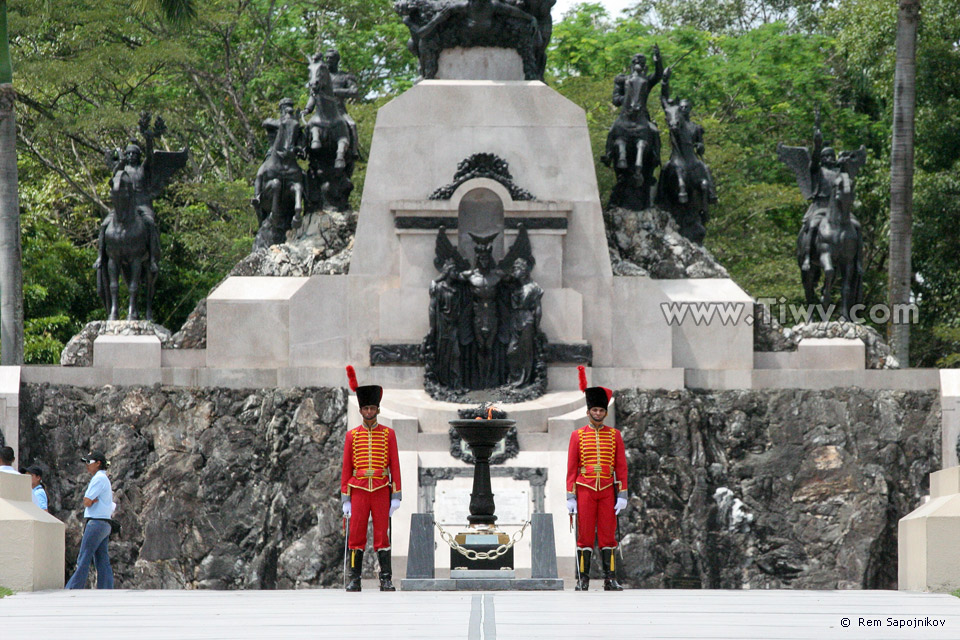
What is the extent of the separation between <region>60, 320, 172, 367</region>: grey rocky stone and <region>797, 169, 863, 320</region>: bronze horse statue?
382 inches

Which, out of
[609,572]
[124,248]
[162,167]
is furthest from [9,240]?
[609,572]

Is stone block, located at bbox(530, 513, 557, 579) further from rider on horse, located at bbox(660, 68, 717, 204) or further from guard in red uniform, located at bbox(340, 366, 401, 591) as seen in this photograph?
rider on horse, located at bbox(660, 68, 717, 204)

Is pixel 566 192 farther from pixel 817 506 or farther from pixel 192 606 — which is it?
pixel 192 606

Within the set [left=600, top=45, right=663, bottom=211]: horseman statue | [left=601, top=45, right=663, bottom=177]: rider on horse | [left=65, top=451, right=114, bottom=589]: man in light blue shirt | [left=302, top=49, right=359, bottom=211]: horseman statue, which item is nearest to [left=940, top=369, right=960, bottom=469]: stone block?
[left=600, top=45, right=663, bottom=211]: horseman statue

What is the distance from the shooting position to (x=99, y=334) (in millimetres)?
24781

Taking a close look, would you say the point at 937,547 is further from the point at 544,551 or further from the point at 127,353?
the point at 127,353

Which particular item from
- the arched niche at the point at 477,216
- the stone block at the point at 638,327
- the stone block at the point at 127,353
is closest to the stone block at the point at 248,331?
the stone block at the point at 127,353

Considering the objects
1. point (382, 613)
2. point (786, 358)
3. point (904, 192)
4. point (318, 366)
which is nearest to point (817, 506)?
point (786, 358)

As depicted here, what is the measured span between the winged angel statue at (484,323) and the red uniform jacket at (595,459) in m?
7.40

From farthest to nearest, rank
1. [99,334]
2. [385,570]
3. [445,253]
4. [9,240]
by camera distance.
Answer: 1. [9,240]
2. [99,334]
3. [445,253]
4. [385,570]

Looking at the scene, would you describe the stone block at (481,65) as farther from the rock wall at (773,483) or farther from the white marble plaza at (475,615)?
the white marble plaza at (475,615)

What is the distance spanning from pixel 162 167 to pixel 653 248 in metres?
7.73

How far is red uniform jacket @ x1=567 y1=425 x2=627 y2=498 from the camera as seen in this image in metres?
16.1

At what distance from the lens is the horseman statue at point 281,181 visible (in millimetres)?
26484
